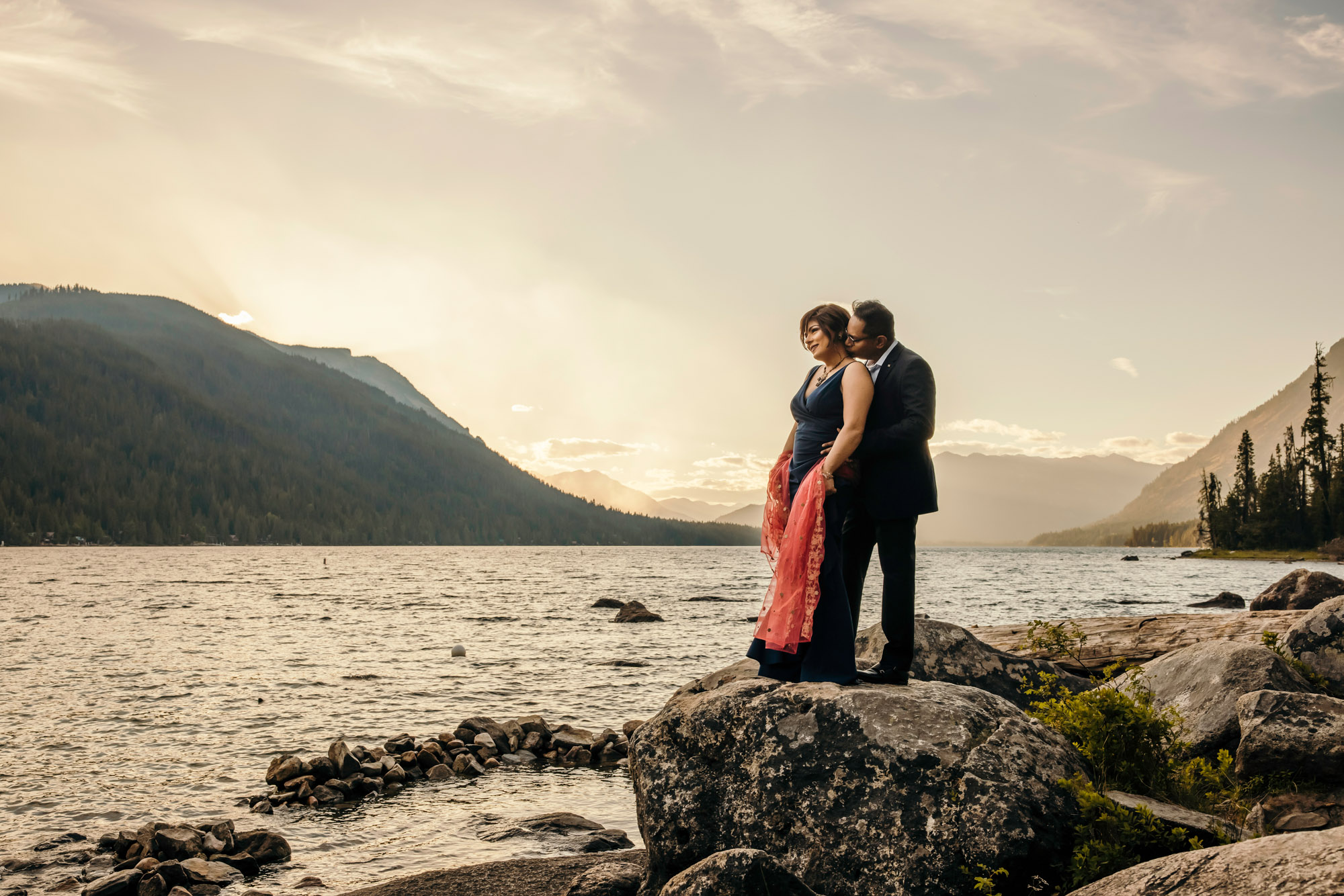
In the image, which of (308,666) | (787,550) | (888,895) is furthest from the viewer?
(308,666)

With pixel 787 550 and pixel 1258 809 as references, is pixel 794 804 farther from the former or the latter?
pixel 1258 809

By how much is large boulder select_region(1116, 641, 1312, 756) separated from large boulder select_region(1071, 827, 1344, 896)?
3.37 meters

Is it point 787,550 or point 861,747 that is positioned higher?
point 787,550

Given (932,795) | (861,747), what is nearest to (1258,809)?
(932,795)

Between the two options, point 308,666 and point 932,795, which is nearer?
point 932,795

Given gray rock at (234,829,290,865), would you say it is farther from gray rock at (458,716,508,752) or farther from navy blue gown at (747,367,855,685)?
navy blue gown at (747,367,855,685)

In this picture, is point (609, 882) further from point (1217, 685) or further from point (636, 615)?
point (636, 615)

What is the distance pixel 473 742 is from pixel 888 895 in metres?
11.5

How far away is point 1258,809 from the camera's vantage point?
589 cm

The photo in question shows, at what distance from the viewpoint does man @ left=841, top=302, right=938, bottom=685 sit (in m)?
6.52

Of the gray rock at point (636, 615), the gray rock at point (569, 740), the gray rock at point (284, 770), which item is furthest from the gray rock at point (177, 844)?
the gray rock at point (636, 615)

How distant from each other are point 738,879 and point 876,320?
14.3 feet

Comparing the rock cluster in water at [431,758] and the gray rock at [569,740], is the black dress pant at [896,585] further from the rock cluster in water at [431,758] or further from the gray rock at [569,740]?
the gray rock at [569,740]

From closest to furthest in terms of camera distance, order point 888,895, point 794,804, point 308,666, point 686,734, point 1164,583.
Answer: point 888,895, point 794,804, point 686,734, point 308,666, point 1164,583
